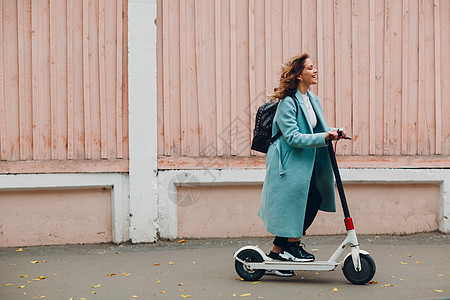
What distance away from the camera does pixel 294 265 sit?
16.1ft

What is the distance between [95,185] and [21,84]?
137 cm

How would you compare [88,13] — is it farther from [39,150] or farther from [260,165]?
[260,165]

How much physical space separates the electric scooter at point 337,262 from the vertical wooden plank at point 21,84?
3125 millimetres

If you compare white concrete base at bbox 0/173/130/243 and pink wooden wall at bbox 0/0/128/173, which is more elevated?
pink wooden wall at bbox 0/0/128/173

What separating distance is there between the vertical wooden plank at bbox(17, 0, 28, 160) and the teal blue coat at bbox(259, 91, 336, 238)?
3.16 metres

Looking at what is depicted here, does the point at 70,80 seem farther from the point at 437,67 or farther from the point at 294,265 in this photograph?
→ the point at 437,67

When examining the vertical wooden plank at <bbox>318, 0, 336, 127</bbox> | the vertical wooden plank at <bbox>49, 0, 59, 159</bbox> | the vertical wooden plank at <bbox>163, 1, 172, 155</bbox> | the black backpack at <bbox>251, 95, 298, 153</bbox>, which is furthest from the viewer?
the vertical wooden plank at <bbox>318, 0, 336, 127</bbox>

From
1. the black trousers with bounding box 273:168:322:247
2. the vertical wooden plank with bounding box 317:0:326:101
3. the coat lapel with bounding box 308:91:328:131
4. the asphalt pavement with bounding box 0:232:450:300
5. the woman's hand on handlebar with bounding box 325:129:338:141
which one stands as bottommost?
the asphalt pavement with bounding box 0:232:450:300

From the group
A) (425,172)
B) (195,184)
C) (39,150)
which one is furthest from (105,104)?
(425,172)

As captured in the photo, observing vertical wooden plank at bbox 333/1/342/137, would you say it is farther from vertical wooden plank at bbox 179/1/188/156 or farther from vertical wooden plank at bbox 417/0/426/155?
vertical wooden plank at bbox 179/1/188/156

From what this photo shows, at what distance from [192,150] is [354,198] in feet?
6.33

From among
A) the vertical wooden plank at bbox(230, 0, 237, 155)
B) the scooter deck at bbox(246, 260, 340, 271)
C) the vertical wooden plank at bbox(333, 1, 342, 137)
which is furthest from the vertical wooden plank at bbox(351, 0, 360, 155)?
the scooter deck at bbox(246, 260, 340, 271)

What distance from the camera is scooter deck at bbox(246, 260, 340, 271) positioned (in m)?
4.85

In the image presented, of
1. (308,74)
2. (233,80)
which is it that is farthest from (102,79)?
(308,74)
